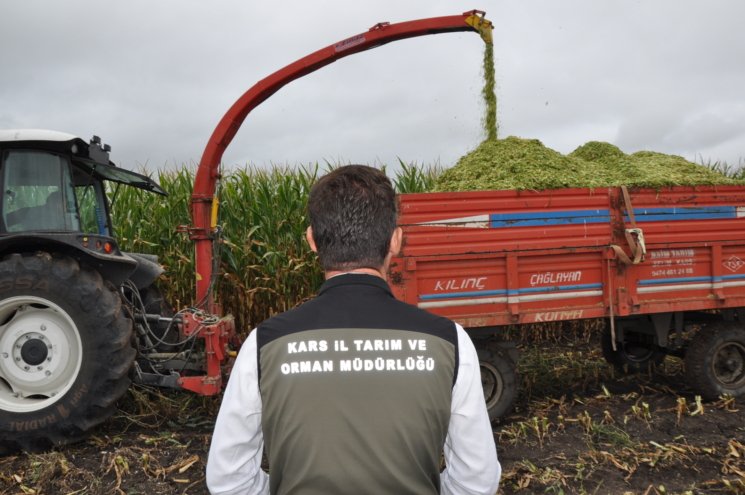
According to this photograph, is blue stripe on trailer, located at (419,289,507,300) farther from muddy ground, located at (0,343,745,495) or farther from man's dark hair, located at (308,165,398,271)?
man's dark hair, located at (308,165,398,271)

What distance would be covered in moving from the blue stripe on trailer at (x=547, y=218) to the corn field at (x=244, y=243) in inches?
98.3

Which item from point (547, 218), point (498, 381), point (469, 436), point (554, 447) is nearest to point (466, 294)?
point (498, 381)

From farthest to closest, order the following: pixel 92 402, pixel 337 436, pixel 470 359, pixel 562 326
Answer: pixel 562 326, pixel 92 402, pixel 470 359, pixel 337 436

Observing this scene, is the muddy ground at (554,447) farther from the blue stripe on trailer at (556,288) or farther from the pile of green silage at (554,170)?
the pile of green silage at (554,170)

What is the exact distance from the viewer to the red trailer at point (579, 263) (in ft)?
14.9

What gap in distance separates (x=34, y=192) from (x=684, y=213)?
5071 millimetres

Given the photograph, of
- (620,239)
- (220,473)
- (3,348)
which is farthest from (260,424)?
(620,239)

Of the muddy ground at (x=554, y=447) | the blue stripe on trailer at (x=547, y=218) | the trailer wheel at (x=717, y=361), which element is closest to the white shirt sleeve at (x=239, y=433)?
the muddy ground at (x=554, y=447)

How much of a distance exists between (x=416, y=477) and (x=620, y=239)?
4.03 meters

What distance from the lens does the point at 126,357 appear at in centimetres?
434

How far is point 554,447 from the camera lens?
4164mm

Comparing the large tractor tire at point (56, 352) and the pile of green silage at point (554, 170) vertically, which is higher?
the pile of green silage at point (554, 170)

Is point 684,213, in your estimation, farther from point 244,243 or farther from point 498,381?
point 244,243

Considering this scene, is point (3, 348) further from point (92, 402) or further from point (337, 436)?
point (337, 436)
